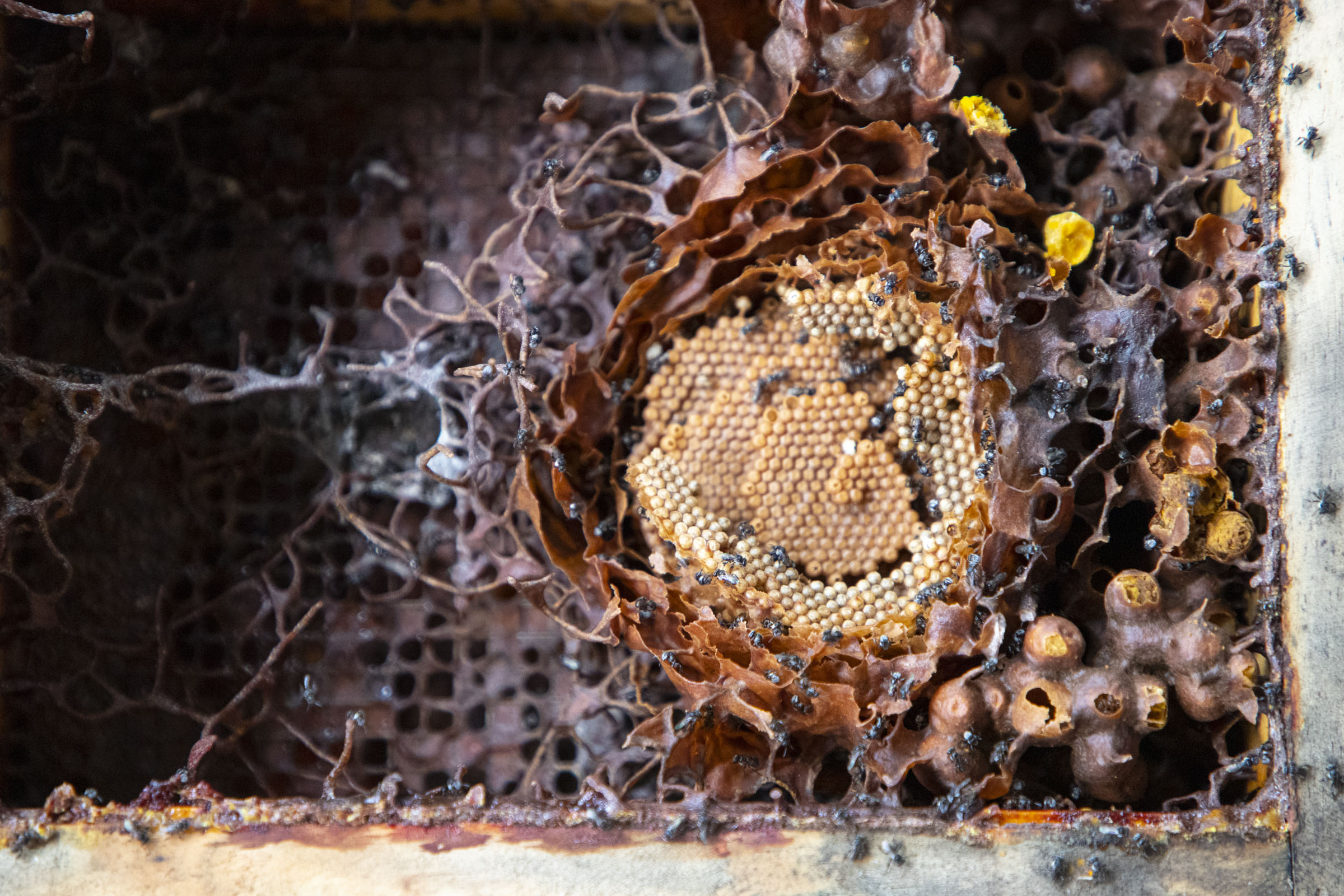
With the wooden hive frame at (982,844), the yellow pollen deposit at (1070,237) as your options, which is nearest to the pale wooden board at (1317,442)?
the wooden hive frame at (982,844)

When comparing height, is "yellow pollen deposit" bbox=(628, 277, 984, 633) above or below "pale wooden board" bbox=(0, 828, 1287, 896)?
above

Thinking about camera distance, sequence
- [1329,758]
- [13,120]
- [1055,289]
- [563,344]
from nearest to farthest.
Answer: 1. [1329,758]
2. [1055,289]
3. [13,120]
4. [563,344]

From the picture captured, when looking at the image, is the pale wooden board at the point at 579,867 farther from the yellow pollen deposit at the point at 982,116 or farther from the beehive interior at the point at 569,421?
the yellow pollen deposit at the point at 982,116

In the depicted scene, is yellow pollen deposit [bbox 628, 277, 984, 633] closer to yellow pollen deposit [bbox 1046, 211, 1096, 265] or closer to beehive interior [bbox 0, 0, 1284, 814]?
beehive interior [bbox 0, 0, 1284, 814]

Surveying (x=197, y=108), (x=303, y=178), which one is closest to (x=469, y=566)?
(x=303, y=178)

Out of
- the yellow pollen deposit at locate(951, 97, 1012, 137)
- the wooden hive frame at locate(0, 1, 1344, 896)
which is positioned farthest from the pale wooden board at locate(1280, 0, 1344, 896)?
the yellow pollen deposit at locate(951, 97, 1012, 137)

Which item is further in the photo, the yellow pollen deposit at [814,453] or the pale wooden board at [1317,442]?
the yellow pollen deposit at [814,453]

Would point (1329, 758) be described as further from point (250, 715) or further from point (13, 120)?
point (13, 120)
